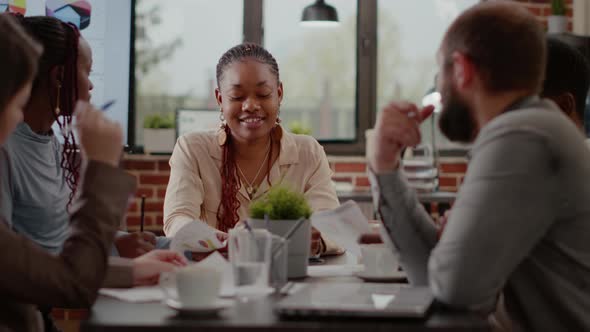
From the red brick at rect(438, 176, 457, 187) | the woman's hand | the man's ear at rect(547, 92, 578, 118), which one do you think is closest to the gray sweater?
the man's ear at rect(547, 92, 578, 118)

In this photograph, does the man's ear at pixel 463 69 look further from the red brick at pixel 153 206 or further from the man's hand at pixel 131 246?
the red brick at pixel 153 206

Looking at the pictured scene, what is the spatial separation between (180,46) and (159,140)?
0.68 meters

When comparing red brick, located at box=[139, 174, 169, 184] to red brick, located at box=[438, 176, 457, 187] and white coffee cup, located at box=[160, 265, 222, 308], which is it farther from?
white coffee cup, located at box=[160, 265, 222, 308]

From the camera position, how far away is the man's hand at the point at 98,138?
4.39 feet

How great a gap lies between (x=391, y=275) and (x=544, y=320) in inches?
16.9

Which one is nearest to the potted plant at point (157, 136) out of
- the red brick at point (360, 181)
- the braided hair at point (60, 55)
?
the red brick at point (360, 181)

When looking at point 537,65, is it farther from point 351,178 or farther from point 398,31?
point 398,31

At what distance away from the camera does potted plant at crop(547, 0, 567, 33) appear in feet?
15.7

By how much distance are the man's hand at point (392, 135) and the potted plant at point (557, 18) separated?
3496 mm

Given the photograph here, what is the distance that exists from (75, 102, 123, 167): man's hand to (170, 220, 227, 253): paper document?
0.51 metres

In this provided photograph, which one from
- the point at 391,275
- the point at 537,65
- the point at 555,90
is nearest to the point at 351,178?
the point at 555,90

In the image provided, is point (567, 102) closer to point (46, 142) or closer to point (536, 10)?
point (46, 142)

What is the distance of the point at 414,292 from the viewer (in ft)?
4.47

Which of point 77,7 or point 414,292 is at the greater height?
point 77,7
